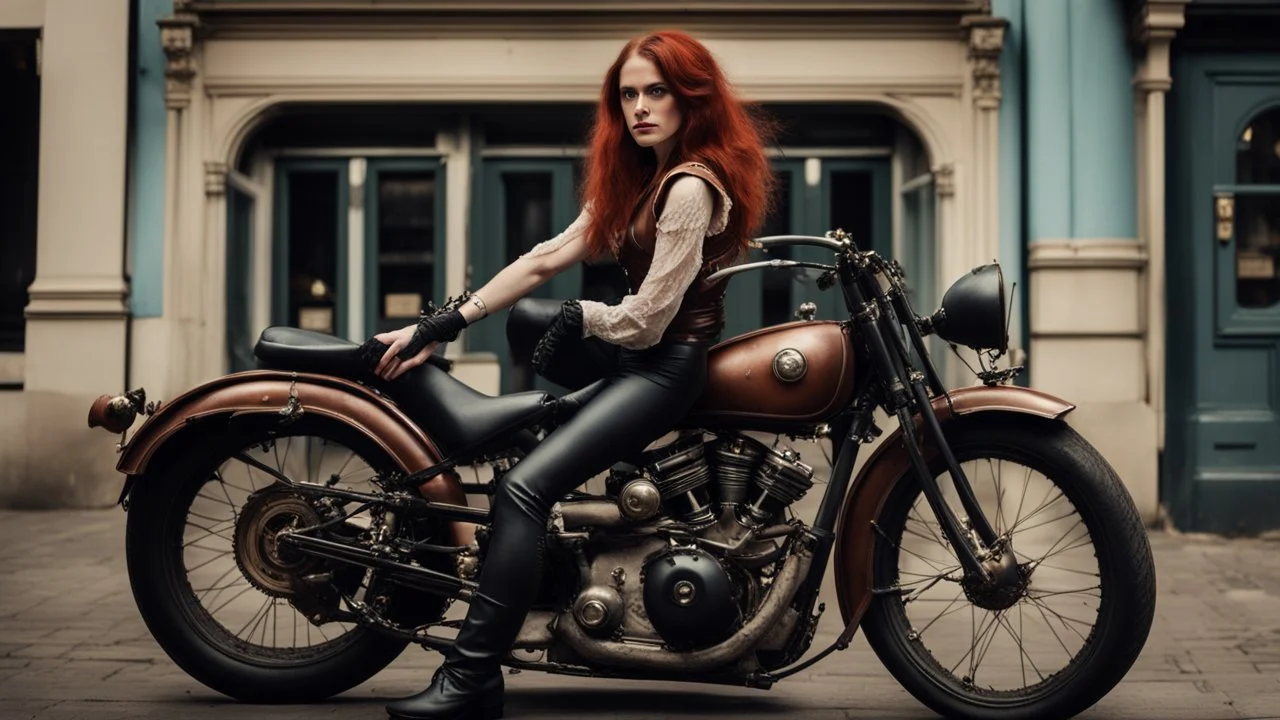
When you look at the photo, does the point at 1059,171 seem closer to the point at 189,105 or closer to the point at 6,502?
the point at 189,105

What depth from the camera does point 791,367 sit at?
394cm

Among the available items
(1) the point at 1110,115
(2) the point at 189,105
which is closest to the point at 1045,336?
(1) the point at 1110,115

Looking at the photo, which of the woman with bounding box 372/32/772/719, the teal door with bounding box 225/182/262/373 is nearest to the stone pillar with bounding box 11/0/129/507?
the teal door with bounding box 225/182/262/373

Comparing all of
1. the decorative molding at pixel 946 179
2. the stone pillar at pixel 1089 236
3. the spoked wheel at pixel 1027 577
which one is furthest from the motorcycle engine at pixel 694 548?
the decorative molding at pixel 946 179

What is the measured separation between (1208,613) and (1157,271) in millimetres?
3260

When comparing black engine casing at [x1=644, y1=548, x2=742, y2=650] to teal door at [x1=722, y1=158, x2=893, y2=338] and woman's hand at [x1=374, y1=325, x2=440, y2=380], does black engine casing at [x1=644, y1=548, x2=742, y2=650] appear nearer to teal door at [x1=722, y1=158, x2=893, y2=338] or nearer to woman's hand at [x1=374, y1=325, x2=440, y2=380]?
woman's hand at [x1=374, y1=325, x2=440, y2=380]

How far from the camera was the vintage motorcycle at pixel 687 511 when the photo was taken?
3.93m

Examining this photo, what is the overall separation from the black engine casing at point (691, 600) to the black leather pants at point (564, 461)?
11.8 inches

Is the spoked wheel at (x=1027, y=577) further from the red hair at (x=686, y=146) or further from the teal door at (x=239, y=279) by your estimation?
the teal door at (x=239, y=279)

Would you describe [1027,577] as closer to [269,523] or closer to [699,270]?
[699,270]

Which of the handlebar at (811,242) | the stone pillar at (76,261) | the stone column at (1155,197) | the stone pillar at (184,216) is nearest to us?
the handlebar at (811,242)

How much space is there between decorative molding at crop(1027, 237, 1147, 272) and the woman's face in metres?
5.69

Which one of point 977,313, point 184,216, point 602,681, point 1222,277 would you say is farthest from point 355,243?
point 977,313

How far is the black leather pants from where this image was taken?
3900mm
